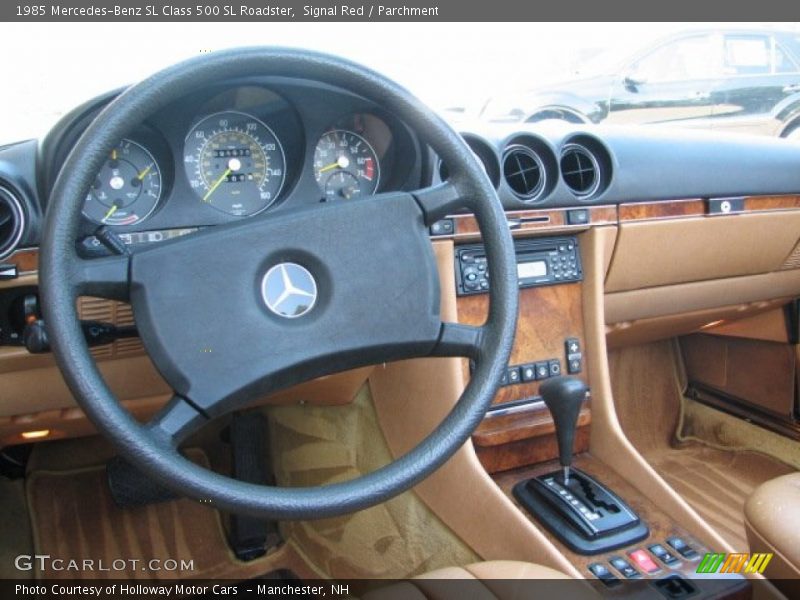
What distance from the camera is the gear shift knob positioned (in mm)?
1501

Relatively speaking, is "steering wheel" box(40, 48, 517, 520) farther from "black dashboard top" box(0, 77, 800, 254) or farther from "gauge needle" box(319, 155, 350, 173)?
"gauge needle" box(319, 155, 350, 173)

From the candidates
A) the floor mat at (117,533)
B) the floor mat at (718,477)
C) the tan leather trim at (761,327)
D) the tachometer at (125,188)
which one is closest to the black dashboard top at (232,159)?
the tachometer at (125,188)

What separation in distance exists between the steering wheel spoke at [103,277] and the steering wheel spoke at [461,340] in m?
0.46

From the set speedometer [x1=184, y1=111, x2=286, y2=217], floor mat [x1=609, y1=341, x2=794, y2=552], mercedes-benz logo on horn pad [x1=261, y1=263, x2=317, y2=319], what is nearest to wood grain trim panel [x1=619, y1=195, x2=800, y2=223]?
floor mat [x1=609, y1=341, x2=794, y2=552]

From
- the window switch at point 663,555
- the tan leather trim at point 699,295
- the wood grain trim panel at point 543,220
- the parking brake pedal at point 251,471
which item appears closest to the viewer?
the window switch at point 663,555

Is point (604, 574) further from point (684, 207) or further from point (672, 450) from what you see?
point (672, 450)

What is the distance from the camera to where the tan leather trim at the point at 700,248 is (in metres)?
1.98

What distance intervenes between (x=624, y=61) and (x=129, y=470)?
9.82 ft

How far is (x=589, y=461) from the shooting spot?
177 cm

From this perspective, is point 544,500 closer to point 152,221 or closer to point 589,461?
point 589,461

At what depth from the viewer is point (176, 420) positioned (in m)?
1.02

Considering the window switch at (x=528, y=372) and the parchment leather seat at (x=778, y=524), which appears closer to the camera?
the parchment leather seat at (x=778, y=524)

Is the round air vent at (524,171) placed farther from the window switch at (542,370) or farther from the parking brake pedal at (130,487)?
the parking brake pedal at (130,487)


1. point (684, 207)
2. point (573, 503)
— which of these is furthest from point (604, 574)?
point (684, 207)
